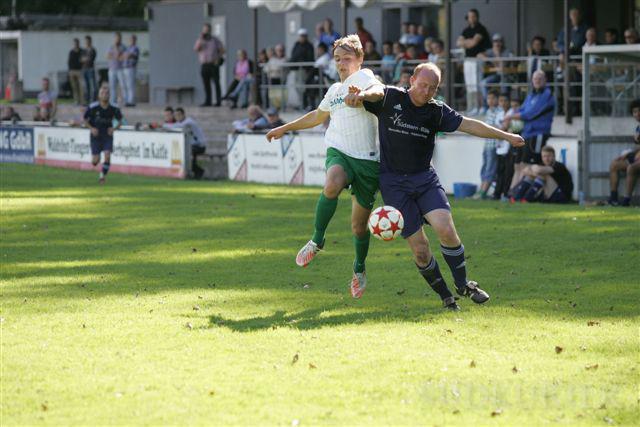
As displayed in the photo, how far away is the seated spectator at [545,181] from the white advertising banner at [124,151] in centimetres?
993

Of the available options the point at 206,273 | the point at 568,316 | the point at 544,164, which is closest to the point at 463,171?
the point at 544,164

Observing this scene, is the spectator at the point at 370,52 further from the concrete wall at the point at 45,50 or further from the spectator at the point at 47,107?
the concrete wall at the point at 45,50

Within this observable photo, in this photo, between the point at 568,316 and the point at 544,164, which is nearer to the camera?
the point at 568,316

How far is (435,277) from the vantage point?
1073 centimetres

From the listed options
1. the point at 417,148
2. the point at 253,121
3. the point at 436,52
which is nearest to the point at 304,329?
the point at 417,148

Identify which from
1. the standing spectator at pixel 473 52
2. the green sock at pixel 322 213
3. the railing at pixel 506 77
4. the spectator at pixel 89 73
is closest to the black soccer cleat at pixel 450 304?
the green sock at pixel 322 213

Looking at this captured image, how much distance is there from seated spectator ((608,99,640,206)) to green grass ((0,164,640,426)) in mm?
2841

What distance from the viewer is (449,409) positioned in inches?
295

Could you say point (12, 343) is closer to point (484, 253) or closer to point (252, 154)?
point (484, 253)

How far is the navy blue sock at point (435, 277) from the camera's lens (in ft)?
35.0

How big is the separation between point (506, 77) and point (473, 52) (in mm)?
1341

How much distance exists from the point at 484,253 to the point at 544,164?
724cm

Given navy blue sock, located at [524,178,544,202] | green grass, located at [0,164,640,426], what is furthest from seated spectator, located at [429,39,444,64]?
green grass, located at [0,164,640,426]

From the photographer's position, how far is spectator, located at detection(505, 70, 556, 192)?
72.0 ft
